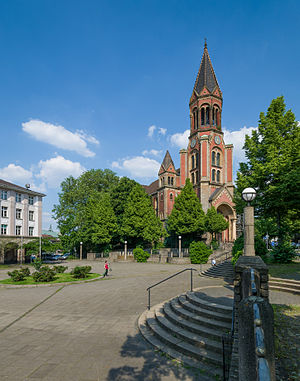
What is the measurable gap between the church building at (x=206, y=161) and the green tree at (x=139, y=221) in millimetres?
11081

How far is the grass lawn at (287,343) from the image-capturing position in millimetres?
4375

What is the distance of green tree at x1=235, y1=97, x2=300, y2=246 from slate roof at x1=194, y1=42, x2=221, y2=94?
32205mm

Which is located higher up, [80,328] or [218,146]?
[218,146]

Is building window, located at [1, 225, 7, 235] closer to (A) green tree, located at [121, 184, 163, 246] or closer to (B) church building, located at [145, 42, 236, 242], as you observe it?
(A) green tree, located at [121, 184, 163, 246]

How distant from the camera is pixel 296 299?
9414 millimetres

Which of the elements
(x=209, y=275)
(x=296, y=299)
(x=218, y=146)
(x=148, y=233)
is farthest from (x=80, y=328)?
(x=218, y=146)

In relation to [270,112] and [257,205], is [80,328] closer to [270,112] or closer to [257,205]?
[257,205]

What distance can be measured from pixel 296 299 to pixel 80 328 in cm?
850

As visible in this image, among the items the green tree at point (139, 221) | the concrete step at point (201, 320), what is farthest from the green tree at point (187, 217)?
the concrete step at point (201, 320)

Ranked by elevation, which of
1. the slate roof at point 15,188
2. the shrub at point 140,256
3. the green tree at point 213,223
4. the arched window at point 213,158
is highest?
the arched window at point 213,158

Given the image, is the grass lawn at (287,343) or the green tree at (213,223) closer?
the grass lawn at (287,343)

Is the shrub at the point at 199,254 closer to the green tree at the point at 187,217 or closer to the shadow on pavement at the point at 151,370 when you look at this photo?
the green tree at the point at 187,217

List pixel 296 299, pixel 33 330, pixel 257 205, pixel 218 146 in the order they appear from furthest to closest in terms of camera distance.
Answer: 1. pixel 218 146
2. pixel 257 205
3. pixel 296 299
4. pixel 33 330

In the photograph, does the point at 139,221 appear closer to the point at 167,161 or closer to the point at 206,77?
the point at 167,161
